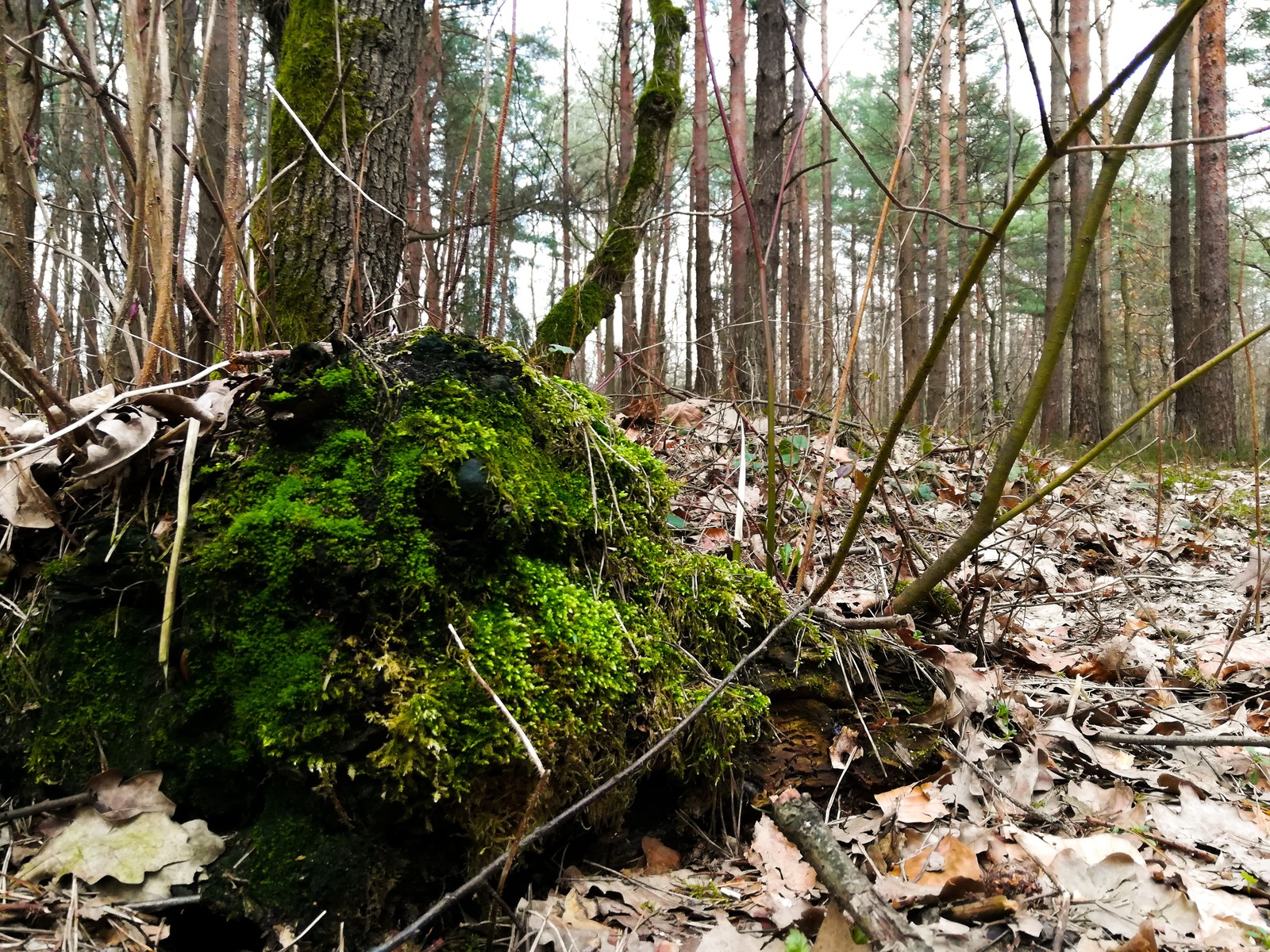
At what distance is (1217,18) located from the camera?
8.70 meters

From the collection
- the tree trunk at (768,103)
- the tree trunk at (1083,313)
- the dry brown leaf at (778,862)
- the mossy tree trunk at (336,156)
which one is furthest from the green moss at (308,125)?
the tree trunk at (1083,313)

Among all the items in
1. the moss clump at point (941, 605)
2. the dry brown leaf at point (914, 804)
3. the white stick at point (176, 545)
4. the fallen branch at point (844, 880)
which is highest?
the white stick at point (176, 545)

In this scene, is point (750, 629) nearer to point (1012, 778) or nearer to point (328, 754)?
point (1012, 778)

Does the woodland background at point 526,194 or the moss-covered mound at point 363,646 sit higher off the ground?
the woodland background at point 526,194

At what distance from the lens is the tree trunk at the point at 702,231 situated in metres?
7.08

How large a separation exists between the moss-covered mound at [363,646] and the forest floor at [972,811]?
18cm

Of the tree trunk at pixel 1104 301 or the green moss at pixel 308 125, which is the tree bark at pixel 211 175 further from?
the tree trunk at pixel 1104 301

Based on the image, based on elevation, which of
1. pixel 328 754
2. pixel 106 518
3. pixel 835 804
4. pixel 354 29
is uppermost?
pixel 354 29

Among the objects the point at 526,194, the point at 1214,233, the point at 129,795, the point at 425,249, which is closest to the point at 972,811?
the point at 129,795

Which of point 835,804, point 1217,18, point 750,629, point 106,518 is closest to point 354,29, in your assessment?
point 106,518

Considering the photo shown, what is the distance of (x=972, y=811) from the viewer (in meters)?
1.48

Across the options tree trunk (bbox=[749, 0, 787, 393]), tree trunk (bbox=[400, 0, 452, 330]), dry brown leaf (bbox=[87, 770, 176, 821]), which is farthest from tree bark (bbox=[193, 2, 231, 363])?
tree trunk (bbox=[749, 0, 787, 393])

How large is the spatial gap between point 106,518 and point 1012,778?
2.13m

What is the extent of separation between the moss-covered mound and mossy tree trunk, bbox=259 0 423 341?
1527mm
